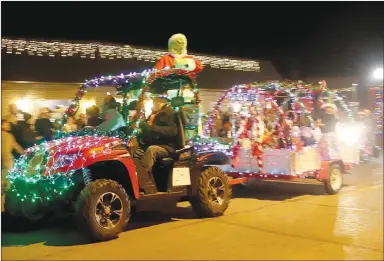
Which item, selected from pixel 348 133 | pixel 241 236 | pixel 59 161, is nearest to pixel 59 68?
pixel 348 133

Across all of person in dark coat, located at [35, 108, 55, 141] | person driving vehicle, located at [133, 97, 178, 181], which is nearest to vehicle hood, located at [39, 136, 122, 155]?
person driving vehicle, located at [133, 97, 178, 181]

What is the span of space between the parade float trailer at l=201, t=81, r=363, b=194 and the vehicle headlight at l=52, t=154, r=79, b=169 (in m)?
3.33

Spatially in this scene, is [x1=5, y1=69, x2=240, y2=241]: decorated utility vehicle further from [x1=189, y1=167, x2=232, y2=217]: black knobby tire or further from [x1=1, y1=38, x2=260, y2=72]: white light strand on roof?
[x1=1, y1=38, x2=260, y2=72]: white light strand on roof

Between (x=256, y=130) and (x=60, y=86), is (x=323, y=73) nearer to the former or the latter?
(x=256, y=130)

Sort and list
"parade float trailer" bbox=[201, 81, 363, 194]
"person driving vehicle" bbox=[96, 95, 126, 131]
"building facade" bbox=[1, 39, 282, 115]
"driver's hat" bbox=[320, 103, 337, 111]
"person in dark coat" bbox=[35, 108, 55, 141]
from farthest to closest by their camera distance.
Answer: "building facade" bbox=[1, 39, 282, 115], "driver's hat" bbox=[320, 103, 337, 111], "parade float trailer" bbox=[201, 81, 363, 194], "person in dark coat" bbox=[35, 108, 55, 141], "person driving vehicle" bbox=[96, 95, 126, 131]

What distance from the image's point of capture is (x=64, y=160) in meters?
6.65

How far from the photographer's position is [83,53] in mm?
17078

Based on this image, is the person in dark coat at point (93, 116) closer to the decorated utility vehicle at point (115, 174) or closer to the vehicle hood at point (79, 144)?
the decorated utility vehicle at point (115, 174)

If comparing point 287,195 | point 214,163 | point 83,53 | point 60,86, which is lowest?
point 287,195

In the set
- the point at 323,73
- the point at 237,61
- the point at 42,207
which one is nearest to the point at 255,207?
the point at 42,207

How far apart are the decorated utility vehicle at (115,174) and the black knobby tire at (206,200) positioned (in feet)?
0.05

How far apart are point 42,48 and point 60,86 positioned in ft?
5.23

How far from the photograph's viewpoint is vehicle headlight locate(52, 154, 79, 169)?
21.7 ft

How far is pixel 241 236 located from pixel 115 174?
2.01m
